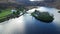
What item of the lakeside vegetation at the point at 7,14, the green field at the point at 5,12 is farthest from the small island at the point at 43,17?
the green field at the point at 5,12

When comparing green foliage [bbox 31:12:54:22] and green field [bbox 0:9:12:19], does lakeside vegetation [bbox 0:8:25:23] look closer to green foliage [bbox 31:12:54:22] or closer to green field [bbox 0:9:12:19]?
green field [bbox 0:9:12:19]

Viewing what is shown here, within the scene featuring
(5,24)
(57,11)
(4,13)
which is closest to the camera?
(5,24)

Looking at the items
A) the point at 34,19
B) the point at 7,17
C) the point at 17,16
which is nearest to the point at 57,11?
the point at 34,19

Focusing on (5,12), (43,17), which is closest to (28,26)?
(43,17)

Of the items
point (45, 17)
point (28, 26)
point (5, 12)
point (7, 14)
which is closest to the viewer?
point (28, 26)

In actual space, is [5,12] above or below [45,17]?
above

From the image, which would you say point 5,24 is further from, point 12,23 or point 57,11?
point 57,11

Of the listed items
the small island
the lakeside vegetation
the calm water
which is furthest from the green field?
the small island

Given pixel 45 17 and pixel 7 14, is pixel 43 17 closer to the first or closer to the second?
pixel 45 17

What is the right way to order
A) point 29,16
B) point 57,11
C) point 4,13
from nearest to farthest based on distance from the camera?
1. point 4,13
2. point 29,16
3. point 57,11
